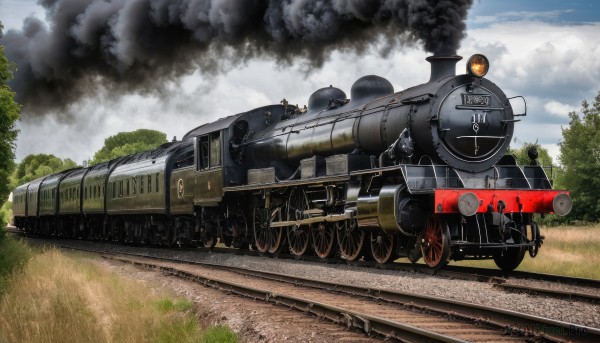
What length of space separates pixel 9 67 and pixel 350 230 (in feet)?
39.7

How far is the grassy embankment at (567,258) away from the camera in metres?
13.9

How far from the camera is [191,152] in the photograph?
22531mm

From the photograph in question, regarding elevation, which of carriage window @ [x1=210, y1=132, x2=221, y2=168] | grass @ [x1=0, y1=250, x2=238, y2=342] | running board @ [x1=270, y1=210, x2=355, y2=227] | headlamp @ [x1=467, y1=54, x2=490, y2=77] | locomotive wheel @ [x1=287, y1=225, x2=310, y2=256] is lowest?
grass @ [x1=0, y1=250, x2=238, y2=342]

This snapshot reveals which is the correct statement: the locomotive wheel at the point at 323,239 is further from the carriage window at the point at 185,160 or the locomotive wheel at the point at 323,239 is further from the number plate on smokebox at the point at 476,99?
the carriage window at the point at 185,160

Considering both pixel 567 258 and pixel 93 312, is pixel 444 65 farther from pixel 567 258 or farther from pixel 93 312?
pixel 93 312

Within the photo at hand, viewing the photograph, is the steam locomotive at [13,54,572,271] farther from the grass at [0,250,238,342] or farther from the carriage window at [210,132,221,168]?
the grass at [0,250,238,342]

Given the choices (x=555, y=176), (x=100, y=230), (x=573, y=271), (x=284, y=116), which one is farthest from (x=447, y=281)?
(x=555, y=176)

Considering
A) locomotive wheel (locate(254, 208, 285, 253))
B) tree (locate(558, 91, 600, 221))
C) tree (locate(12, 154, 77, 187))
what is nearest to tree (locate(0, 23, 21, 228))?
locomotive wheel (locate(254, 208, 285, 253))

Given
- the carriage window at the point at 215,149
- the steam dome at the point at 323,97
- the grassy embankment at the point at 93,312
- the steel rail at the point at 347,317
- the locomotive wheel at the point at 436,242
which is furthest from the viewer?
the carriage window at the point at 215,149

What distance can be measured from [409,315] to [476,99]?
5769 millimetres

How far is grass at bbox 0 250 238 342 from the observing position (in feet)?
28.8

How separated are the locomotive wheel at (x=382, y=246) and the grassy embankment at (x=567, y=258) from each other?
3110 mm

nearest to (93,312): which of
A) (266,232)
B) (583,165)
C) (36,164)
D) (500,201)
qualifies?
(500,201)

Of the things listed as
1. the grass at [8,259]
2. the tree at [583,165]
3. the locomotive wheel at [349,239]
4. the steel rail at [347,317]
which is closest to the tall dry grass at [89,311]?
the grass at [8,259]
